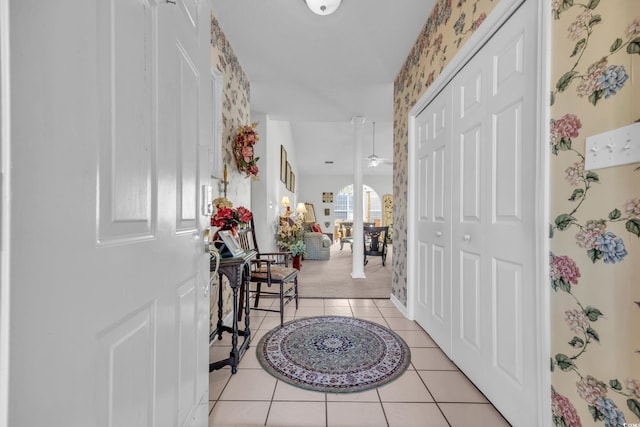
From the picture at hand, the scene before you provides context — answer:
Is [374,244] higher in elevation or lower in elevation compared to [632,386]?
lower

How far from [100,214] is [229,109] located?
7.80 ft

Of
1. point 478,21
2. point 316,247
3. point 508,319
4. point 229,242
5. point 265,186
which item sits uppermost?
point 478,21

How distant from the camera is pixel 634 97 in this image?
2.68 feet

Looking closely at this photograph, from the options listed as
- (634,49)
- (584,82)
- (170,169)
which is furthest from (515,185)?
(170,169)

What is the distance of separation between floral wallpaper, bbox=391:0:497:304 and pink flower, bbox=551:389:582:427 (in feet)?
5.76

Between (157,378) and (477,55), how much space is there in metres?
2.18

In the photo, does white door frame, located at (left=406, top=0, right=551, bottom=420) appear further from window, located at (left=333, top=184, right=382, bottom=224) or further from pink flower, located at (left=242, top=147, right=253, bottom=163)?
window, located at (left=333, top=184, right=382, bottom=224)

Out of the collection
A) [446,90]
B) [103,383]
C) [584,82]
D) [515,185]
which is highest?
[446,90]

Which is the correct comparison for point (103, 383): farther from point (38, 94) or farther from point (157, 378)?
point (38, 94)

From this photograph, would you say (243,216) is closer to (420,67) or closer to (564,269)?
(564,269)

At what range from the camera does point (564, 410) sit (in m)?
1.04

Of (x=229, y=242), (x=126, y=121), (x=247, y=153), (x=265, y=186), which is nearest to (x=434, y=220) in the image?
(x=229, y=242)

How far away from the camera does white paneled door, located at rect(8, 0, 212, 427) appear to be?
42cm

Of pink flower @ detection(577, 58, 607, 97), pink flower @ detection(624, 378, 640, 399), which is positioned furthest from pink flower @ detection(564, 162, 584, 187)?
pink flower @ detection(624, 378, 640, 399)
